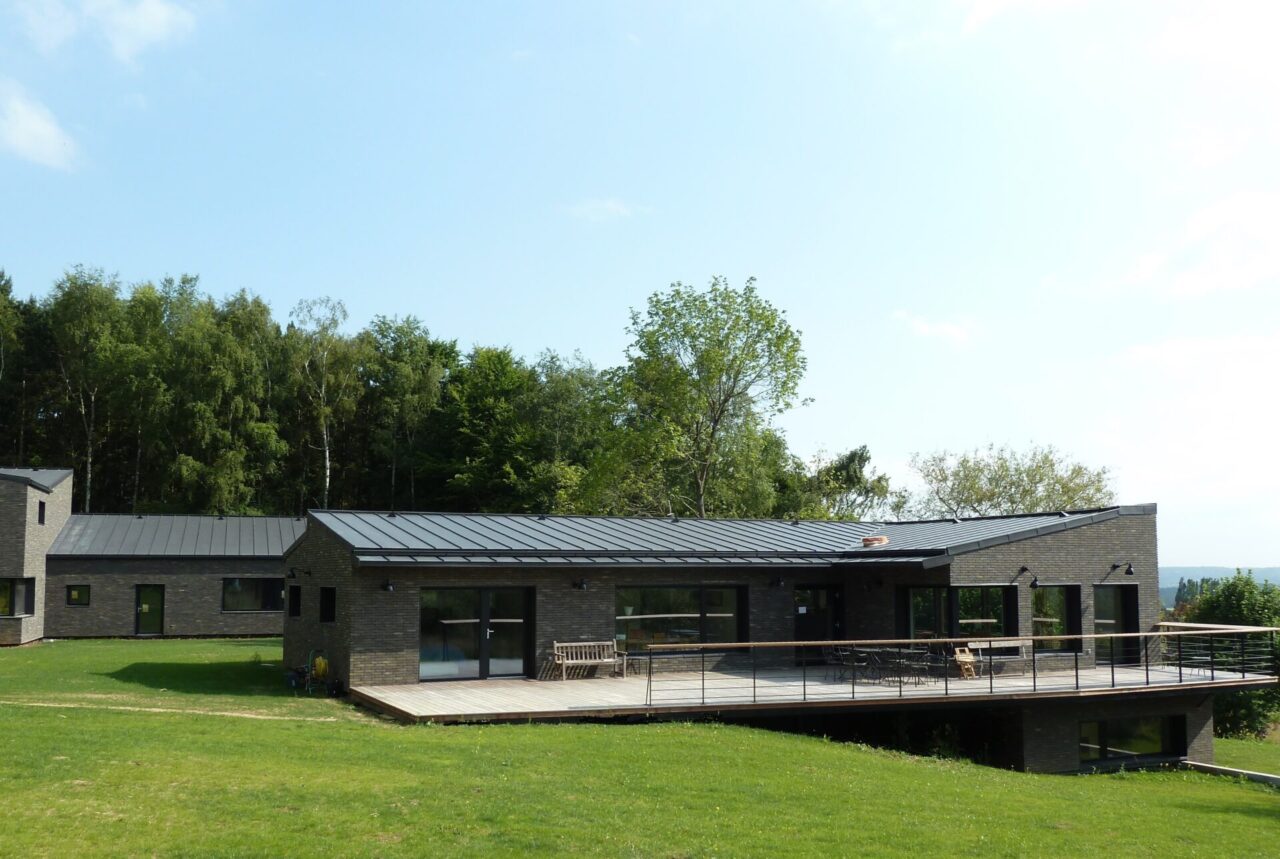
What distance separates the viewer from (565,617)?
2180 cm

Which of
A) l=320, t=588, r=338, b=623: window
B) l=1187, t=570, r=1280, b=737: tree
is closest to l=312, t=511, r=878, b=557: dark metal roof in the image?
l=320, t=588, r=338, b=623: window

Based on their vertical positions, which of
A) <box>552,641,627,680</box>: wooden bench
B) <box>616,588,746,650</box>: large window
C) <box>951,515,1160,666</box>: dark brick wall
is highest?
<box>951,515,1160,666</box>: dark brick wall

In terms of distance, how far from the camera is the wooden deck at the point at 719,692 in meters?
17.0

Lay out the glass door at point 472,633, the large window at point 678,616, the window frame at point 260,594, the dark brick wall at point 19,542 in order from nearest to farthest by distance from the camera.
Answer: the glass door at point 472,633 < the large window at point 678,616 < the dark brick wall at point 19,542 < the window frame at point 260,594

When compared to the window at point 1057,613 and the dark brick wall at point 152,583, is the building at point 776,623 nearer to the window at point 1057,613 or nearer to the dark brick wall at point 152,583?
the window at point 1057,613

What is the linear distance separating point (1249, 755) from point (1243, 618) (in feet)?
28.5

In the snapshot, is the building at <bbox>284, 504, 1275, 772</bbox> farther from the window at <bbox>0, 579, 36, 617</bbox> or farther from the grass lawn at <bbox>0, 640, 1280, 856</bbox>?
the window at <bbox>0, 579, 36, 617</bbox>

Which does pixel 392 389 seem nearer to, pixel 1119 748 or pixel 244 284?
pixel 244 284

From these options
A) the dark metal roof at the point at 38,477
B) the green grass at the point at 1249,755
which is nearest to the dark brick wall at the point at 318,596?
the dark metal roof at the point at 38,477

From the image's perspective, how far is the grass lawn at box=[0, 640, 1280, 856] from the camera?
9758 millimetres

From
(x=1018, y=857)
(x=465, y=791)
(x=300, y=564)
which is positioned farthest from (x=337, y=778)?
(x=300, y=564)

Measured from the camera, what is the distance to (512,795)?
1135 cm

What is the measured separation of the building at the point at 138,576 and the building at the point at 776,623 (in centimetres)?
1106

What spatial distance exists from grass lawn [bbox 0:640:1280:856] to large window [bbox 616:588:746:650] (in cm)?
584
